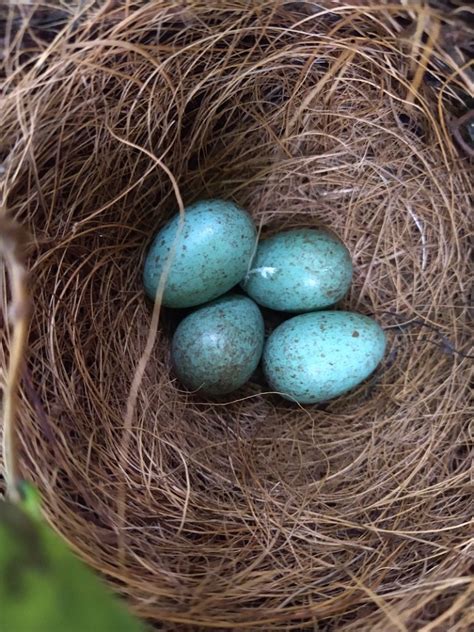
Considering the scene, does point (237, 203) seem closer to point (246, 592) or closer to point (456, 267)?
point (456, 267)

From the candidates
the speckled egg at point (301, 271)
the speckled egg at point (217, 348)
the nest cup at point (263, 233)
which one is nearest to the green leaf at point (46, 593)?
the nest cup at point (263, 233)

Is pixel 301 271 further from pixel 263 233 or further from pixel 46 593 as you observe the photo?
pixel 46 593

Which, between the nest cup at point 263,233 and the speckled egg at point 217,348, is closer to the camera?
the nest cup at point 263,233

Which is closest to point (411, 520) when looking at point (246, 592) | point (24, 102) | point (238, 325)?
point (246, 592)

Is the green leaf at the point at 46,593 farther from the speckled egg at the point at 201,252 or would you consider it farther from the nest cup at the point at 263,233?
the speckled egg at the point at 201,252

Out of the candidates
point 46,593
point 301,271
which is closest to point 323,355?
point 301,271
